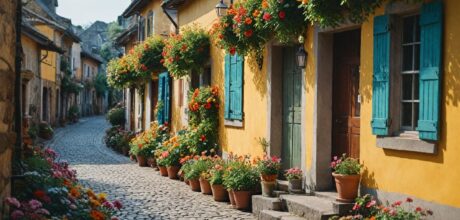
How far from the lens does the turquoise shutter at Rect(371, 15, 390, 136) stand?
6.23 metres

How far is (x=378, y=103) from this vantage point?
639cm

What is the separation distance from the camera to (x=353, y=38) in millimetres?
7656

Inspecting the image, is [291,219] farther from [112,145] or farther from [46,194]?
[112,145]

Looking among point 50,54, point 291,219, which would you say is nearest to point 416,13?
point 291,219

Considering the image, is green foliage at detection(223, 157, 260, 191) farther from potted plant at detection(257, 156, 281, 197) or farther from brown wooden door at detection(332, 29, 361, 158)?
brown wooden door at detection(332, 29, 361, 158)

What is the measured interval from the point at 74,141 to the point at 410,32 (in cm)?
1972

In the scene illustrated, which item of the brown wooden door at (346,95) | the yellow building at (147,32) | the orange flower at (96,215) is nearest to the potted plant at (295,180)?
the brown wooden door at (346,95)

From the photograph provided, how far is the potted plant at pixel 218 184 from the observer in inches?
374

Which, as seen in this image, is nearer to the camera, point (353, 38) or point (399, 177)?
point (399, 177)

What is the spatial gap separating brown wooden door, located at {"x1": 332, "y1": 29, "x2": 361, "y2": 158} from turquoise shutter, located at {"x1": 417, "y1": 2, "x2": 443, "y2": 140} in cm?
178

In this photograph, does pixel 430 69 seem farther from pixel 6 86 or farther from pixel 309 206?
pixel 6 86

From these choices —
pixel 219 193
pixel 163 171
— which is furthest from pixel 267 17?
pixel 163 171

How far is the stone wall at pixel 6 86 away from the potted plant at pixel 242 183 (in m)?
4.84

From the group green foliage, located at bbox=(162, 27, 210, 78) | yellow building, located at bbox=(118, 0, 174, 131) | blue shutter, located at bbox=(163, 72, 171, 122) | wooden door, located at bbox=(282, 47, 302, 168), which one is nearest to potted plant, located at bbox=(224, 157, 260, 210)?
wooden door, located at bbox=(282, 47, 302, 168)
